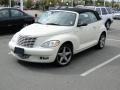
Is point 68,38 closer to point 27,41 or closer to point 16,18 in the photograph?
point 27,41

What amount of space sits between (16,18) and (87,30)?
6350 millimetres

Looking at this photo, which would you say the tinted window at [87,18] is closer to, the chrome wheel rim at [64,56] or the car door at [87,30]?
the car door at [87,30]

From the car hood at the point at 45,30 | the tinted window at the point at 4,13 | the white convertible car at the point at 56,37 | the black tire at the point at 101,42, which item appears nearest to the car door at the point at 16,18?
the tinted window at the point at 4,13

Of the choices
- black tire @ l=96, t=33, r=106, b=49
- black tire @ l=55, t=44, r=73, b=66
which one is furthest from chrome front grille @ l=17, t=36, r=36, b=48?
black tire @ l=96, t=33, r=106, b=49

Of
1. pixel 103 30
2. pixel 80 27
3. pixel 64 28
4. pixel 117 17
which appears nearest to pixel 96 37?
pixel 103 30

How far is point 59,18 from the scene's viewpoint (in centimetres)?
796

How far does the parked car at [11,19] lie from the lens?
511 inches

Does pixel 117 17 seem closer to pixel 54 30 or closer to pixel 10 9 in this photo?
pixel 10 9

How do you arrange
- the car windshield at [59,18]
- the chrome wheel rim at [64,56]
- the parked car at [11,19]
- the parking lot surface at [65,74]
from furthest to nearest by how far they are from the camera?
the parked car at [11,19] < the car windshield at [59,18] < the chrome wheel rim at [64,56] < the parking lot surface at [65,74]

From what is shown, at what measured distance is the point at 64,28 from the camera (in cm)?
736

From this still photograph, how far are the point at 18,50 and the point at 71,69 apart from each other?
1521 mm

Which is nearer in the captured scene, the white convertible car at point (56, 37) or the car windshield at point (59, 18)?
the white convertible car at point (56, 37)

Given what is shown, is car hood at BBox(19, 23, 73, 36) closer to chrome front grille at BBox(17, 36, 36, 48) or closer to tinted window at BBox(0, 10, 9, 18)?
chrome front grille at BBox(17, 36, 36, 48)

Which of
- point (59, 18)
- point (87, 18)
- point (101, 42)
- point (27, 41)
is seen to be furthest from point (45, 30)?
point (101, 42)
